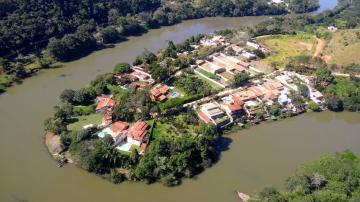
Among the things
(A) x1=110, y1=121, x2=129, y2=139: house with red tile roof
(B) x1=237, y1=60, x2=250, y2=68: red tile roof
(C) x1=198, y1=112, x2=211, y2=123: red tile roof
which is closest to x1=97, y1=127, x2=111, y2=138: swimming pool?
(A) x1=110, y1=121, x2=129, y2=139: house with red tile roof

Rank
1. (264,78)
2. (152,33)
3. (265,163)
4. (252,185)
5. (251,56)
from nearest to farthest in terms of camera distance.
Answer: (252,185), (265,163), (264,78), (251,56), (152,33)

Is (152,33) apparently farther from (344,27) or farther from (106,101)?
(344,27)

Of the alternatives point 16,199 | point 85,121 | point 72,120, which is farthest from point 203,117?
point 16,199

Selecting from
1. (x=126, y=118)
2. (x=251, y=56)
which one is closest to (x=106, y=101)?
(x=126, y=118)

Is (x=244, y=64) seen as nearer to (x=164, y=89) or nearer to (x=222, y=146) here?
(x=164, y=89)

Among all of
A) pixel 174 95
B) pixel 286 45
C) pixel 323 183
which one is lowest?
pixel 323 183

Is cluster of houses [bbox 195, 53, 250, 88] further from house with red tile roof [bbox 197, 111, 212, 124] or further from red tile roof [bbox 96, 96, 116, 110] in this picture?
red tile roof [bbox 96, 96, 116, 110]

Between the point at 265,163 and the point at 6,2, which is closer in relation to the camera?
the point at 265,163
